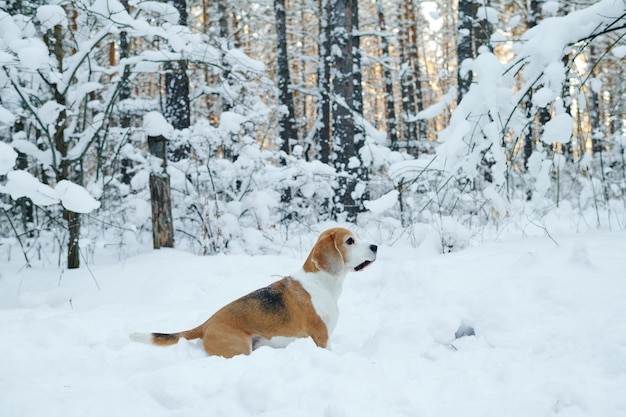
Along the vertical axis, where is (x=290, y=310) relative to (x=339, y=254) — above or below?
below

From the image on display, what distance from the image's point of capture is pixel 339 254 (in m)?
3.87

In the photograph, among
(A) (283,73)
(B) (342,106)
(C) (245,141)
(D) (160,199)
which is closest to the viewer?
(D) (160,199)

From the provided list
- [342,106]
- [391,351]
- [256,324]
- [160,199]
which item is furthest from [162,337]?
[342,106]

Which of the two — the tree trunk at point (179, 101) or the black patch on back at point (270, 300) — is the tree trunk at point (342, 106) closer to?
the tree trunk at point (179, 101)

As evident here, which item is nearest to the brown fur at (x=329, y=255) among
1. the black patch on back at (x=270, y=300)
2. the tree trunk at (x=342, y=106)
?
the black patch on back at (x=270, y=300)

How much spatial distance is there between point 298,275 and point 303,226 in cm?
552

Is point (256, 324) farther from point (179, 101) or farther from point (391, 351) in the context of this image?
point (179, 101)

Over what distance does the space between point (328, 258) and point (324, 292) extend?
0.97 feet

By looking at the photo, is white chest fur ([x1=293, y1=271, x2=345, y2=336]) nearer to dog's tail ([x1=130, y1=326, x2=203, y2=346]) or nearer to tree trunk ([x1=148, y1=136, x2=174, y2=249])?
dog's tail ([x1=130, y1=326, x2=203, y2=346])

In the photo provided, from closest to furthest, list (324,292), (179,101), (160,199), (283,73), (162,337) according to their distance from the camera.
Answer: (162,337) → (324,292) → (160,199) → (179,101) → (283,73)

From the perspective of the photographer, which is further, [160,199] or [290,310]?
[160,199]

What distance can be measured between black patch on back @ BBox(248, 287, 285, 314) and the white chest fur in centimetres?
25

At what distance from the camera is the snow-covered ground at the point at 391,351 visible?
224cm

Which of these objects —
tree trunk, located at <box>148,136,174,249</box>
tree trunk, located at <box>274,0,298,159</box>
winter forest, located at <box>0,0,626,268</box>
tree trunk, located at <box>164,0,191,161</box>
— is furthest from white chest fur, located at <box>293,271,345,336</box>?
tree trunk, located at <box>274,0,298,159</box>
